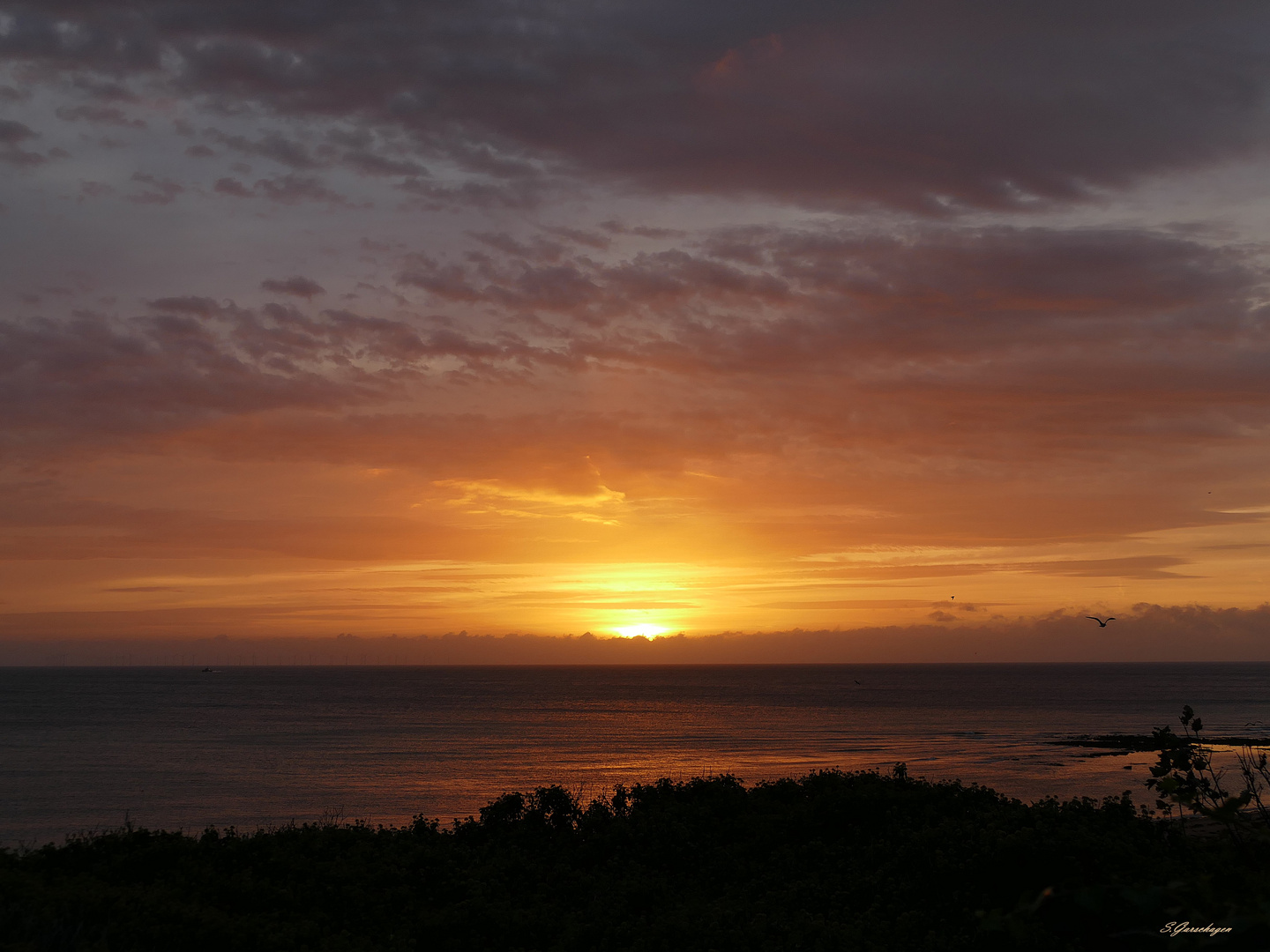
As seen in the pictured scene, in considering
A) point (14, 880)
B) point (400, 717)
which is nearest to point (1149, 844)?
point (14, 880)

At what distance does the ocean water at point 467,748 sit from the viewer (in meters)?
55.9

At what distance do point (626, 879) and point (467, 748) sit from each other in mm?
70119

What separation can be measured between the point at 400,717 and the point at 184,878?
4493 inches

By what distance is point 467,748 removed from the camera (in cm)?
8581

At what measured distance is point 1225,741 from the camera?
76.8m

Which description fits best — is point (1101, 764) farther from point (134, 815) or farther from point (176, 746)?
point (176, 746)

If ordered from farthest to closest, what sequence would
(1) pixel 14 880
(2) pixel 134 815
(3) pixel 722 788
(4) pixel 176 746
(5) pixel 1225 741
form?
(4) pixel 176 746
(5) pixel 1225 741
(2) pixel 134 815
(3) pixel 722 788
(1) pixel 14 880

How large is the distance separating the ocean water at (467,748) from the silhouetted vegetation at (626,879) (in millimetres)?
27710
